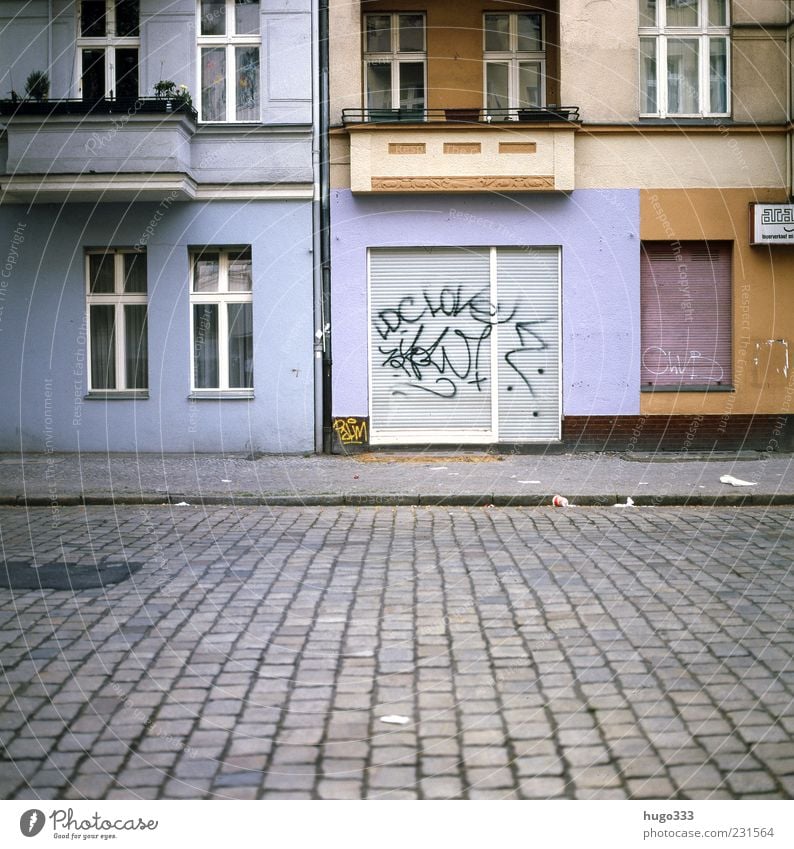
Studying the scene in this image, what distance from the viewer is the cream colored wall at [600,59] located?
15.8 meters

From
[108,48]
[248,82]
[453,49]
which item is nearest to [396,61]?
[453,49]

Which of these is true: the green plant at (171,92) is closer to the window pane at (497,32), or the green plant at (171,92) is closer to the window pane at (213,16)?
the window pane at (213,16)

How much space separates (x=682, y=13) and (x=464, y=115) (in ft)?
12.4

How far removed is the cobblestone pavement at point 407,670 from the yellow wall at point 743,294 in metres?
7.80

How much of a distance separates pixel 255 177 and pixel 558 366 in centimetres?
548

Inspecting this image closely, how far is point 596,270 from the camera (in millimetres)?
16203

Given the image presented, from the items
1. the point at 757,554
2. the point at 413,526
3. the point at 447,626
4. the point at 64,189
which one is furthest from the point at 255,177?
the point at 447,626

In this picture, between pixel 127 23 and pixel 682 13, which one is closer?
pixel 127 23

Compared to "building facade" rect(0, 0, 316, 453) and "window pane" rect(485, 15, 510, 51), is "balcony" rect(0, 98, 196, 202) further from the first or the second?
"window pane" rect(485, 15, 510, 51)

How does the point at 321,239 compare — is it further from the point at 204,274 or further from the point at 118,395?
the point at 118,395

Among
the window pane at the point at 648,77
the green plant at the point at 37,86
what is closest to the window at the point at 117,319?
the green plant at the point at 37,86

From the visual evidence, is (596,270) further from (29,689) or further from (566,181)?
(29,689)

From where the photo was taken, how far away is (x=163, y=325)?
16188 mm

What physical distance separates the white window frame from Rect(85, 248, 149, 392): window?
2.53 m
